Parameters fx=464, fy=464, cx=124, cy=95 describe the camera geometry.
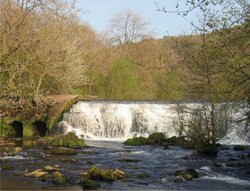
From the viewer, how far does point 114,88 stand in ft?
117

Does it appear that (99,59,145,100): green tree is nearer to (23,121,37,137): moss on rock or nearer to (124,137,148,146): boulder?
(23,121,37,137): moss on rock

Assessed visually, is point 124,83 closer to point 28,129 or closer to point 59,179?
point 28,129

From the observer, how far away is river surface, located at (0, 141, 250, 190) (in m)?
11.6

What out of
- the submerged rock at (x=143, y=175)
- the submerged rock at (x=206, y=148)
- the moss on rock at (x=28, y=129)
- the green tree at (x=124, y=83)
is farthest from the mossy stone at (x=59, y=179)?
the green tree at (x=124, y=83)

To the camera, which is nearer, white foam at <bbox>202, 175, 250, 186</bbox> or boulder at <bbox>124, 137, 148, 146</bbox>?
white foam at <bbox>202, 175, 250, 186</bbox>

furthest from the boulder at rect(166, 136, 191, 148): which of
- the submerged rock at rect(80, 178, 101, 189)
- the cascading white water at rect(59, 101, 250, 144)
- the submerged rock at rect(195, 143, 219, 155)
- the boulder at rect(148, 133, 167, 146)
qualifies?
the submerged rock at rect(80, 178, 101, 189)

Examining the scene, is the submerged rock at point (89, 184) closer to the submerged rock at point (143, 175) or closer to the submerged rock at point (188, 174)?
the submerged rock at point (143, 175)

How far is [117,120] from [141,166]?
33.6 feet

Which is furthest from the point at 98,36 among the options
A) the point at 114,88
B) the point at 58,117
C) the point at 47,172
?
the point at 47,172

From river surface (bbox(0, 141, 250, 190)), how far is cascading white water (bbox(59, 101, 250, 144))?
13.8 feet

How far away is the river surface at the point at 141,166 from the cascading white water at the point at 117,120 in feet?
13.8

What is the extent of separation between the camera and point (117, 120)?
24812 millimetres

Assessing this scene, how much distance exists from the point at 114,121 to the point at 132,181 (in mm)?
12723

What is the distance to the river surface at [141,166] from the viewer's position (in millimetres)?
11586
